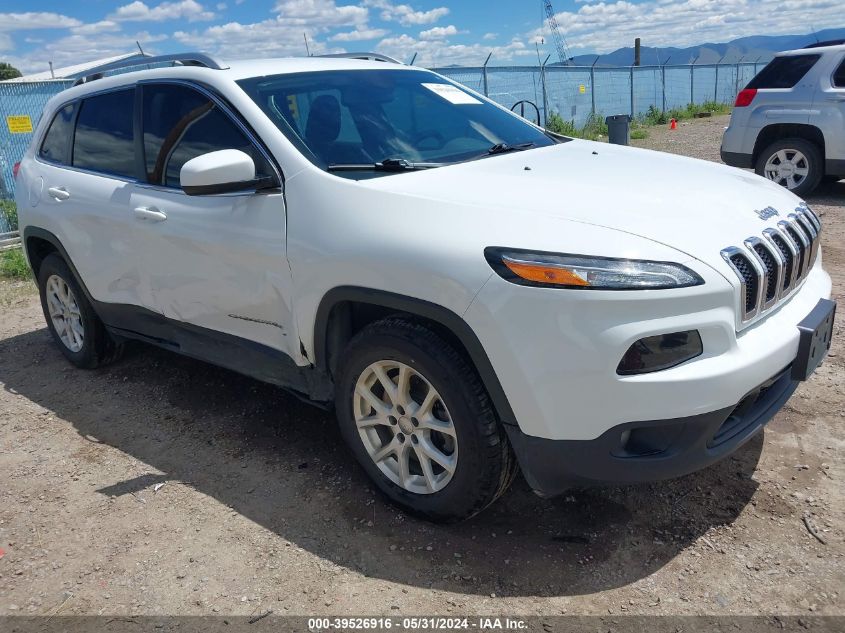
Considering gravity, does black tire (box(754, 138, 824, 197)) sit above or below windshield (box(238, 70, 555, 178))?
below

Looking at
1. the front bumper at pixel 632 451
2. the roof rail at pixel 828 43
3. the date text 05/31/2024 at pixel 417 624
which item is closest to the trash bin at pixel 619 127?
the roof rail at pixel 828 43

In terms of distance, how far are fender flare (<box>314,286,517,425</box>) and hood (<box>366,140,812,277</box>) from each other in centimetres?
35

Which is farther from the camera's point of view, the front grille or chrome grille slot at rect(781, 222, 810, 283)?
chrome grille slot at rect(781, 222, 810, 283)

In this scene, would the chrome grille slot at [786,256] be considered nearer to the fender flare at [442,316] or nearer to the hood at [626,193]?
the hood at [626,193]

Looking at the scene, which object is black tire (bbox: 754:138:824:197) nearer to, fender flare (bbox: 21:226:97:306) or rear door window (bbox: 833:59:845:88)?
rear door window (bbox: 833:59:845:88)

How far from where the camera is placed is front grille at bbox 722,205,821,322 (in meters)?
2.44

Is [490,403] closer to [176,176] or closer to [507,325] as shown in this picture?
[507,325]

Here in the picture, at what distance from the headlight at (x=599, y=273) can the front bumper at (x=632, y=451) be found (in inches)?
17.4

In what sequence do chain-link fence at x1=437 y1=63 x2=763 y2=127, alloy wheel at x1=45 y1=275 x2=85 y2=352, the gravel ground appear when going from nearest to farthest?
the gravel ground, alloy wheel at x1=45 y1=275 x2=85 y2=352, chain-link fence at x1=437 y1=63 x2=763 y2=127

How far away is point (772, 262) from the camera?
258cm

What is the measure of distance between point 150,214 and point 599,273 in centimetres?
240

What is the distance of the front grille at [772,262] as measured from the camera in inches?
96.0

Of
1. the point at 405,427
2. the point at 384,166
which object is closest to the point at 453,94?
the point at 384,166

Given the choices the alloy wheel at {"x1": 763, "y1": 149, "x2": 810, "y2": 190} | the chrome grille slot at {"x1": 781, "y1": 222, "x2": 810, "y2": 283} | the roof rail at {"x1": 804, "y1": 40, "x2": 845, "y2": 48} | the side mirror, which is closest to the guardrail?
the side mirror
